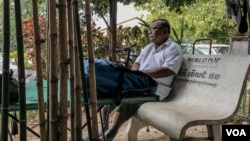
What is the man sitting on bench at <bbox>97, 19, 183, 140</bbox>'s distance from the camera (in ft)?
8.44

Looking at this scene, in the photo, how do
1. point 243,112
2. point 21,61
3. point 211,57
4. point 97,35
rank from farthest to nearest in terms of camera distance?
1. point 97,35
2. point 243,112
3. point 211,57
4. point 21,61

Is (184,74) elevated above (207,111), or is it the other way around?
(184,74)

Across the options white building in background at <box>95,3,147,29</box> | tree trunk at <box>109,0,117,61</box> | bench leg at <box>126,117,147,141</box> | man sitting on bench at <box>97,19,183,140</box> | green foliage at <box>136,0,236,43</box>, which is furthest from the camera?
green foliage at <box>136,0,236,43</box>

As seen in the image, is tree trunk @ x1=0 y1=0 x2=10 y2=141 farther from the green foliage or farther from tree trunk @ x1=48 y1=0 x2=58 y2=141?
the green foliage

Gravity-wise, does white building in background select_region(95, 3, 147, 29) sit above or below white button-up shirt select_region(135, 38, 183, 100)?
above

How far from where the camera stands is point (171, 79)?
105 inches

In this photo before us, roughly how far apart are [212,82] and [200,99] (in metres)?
0.14

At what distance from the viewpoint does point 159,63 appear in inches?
107

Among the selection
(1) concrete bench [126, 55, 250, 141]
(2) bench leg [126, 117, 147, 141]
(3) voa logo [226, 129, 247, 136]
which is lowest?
(2) bench leg [126, 117, 147, 141]

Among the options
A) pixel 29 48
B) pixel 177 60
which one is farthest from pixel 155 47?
pixel 29 48

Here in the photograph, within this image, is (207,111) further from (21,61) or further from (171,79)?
(21,61)

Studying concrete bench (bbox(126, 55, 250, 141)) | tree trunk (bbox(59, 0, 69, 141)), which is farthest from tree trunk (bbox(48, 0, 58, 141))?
concrete bench (bbox(126, 55, 250, 141))

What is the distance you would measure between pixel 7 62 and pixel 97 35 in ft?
13.4

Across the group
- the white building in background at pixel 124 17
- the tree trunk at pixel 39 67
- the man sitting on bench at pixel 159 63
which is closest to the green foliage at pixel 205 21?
the white building in background at pixel 124 17
